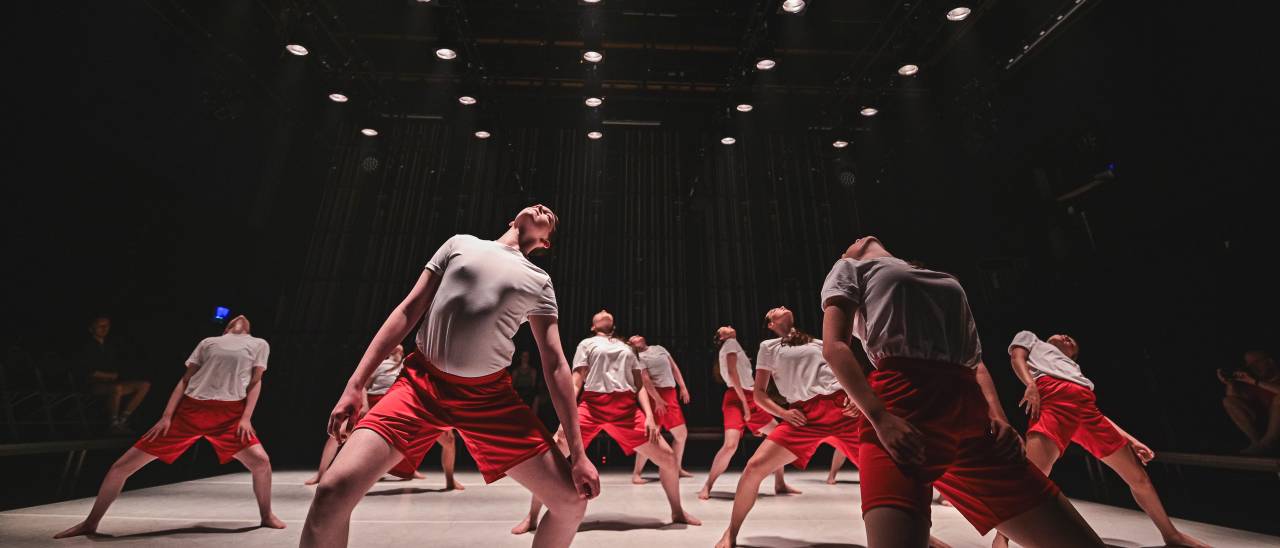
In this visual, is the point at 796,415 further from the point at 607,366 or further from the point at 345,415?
the point at 345,415

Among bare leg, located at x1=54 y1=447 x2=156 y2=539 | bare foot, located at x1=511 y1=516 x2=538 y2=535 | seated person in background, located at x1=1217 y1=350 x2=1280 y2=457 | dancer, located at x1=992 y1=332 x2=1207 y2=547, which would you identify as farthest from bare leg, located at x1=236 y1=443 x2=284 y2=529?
seated person in background, located at x1=1217 y1=350 x2=1280 y2=457

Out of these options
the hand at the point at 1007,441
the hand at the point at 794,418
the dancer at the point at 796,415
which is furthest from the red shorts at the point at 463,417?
the hand at the point at 794,418

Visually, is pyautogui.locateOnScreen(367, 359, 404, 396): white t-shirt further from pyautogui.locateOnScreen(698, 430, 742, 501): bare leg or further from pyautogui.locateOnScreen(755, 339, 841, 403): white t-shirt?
pyautogui.locateOnScreen(755, 339, 841, 403): white t-shirt

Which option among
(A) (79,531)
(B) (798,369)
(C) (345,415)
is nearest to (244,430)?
(A) (79,531)

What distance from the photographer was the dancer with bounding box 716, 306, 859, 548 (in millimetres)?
2793

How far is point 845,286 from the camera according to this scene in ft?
4.41

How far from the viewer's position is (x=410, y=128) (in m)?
9.48

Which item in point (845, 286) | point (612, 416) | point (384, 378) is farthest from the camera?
point (384, 378)

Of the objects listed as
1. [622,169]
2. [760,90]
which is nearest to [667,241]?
[622,169]

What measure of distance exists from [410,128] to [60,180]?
16.2 ft

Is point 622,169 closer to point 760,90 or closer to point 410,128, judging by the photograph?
point 760,90

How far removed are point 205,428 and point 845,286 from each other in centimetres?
362

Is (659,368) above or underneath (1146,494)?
above

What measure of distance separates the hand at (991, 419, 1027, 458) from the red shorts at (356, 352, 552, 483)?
1163mm
